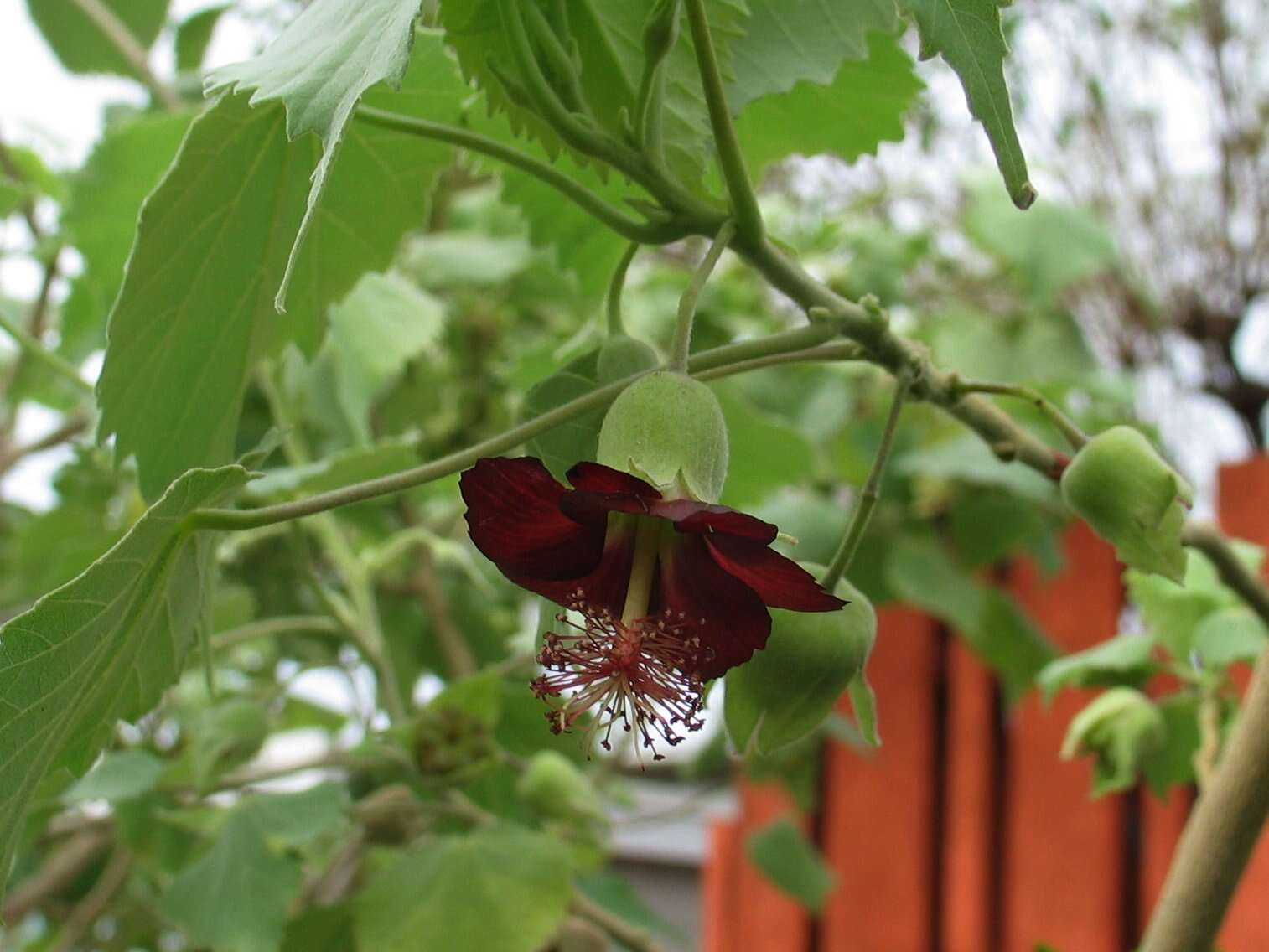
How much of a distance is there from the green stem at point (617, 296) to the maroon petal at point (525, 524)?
0.36 feet

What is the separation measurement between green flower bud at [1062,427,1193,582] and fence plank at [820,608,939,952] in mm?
1009

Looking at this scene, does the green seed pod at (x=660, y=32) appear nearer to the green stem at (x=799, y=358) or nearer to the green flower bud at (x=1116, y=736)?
the green stem at (x=799, y=358)

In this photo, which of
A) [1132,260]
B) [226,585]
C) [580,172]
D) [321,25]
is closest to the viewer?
[321,25]

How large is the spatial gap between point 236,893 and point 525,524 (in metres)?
0.46

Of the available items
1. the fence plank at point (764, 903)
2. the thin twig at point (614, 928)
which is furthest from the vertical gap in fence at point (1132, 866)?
the thin twig at point (614, 928)

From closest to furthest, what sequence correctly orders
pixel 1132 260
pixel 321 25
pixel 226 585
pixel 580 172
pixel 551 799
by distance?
1. pixel 321 25
2. pixel 580 172
3. pixel 551 799
4. pixel 226 585
5. pixel 1132 260

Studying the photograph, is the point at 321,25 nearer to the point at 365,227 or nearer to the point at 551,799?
the point at 365,227

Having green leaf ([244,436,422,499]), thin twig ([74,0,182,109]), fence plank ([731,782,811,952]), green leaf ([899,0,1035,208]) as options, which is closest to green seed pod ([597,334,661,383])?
green leaf ([899,0,1035,208])

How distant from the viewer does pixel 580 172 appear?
1.66 feet

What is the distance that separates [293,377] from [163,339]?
42cm

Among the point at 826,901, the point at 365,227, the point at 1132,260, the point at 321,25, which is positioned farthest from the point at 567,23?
the point at 1132,260

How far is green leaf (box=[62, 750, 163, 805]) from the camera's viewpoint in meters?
0.69

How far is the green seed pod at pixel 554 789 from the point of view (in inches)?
30.2

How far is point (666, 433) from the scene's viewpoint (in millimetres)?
319
